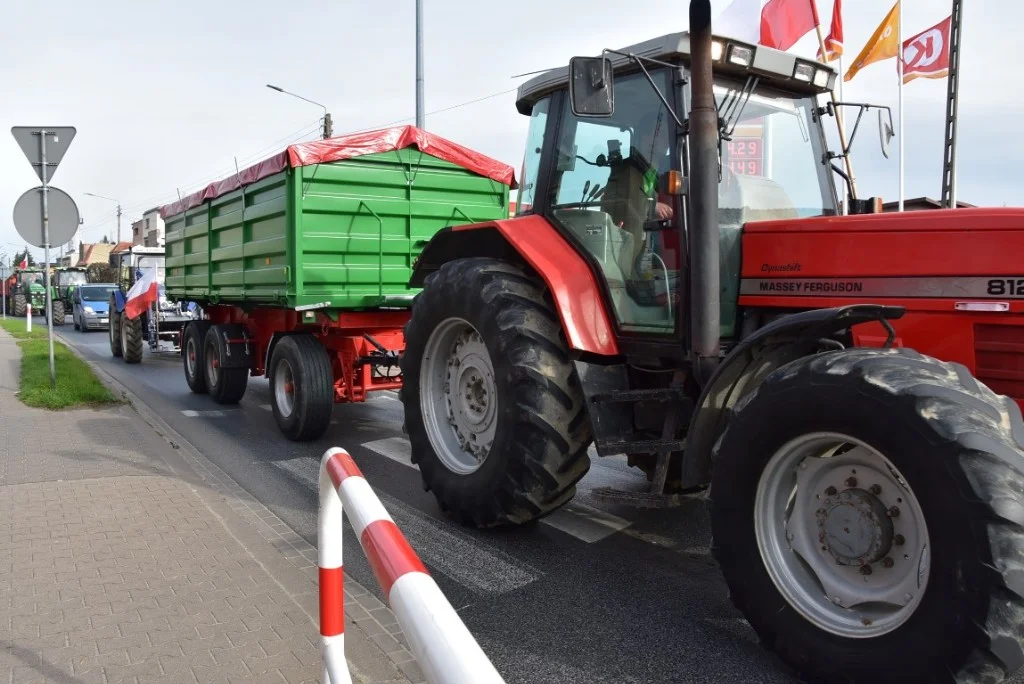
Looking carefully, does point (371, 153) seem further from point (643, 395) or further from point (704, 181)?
point (704, 181)

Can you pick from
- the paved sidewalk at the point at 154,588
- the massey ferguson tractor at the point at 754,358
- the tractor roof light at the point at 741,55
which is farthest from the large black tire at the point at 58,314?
the tractor roof light at the point at 741,55

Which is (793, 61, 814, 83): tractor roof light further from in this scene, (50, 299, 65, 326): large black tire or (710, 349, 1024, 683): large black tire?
(50, 299, 65, 326): large black tire

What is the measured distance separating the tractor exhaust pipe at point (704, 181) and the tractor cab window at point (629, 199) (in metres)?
0.34

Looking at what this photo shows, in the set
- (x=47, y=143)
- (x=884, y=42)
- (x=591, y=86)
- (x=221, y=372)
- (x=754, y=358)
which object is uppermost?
(x=884, y=42)

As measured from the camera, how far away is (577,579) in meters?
4.16

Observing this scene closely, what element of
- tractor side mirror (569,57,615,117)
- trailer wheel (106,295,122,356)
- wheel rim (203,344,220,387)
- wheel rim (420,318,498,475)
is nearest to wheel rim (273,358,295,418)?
wheel rim (203,344,220,387)

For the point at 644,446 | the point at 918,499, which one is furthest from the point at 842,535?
the point at 644,446

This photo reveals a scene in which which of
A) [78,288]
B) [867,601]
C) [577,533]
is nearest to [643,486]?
[577,533]

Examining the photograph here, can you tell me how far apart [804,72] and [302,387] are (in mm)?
4857

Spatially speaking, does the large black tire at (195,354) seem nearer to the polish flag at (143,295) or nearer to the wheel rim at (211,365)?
the wheel rim at (211,365)

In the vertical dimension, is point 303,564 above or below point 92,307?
below

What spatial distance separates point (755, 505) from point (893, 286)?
116 cm

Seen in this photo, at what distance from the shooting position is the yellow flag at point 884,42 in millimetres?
11367

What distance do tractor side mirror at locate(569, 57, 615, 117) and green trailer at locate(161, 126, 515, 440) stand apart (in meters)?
3.36
